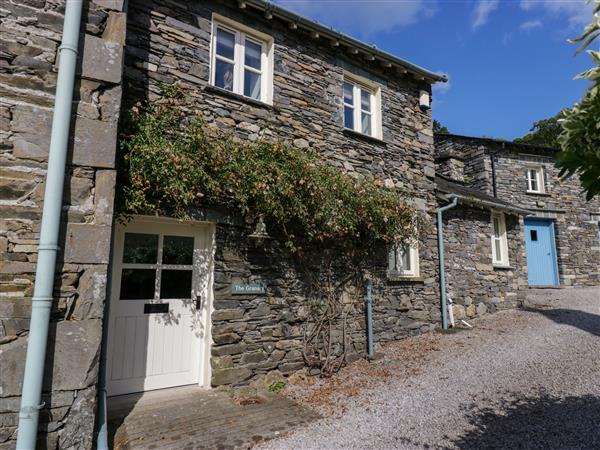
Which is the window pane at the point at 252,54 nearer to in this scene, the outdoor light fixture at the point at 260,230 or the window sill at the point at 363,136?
the window sill at the point at 363,136

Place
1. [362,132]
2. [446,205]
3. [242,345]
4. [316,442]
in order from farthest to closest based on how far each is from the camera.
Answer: [446,205]
[362,132]
[242,345]
[316,442]

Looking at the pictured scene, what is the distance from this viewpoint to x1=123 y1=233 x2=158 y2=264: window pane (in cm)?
464

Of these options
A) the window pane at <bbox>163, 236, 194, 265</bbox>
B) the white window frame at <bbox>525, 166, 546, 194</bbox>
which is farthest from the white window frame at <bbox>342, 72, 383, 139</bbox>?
the white window frame at <bbox>525, 166, 546, 194</bbox>

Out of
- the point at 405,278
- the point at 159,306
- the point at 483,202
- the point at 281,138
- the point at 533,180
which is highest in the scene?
the point at 533,180

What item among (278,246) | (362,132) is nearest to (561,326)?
(362,132)

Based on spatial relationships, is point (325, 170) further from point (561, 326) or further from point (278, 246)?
point (561, 326)

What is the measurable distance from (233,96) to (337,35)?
8.09ft

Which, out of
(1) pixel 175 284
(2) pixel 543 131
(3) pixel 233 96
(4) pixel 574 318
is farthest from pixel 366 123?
(2) pixel 543 131

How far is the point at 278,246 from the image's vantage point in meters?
5.48

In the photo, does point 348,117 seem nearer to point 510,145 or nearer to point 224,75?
point 224,75

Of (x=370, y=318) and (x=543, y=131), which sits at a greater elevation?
(x=543, y=131)

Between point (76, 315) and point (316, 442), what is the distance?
2.45 m

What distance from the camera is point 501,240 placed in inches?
386

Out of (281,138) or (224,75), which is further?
(281,138)
